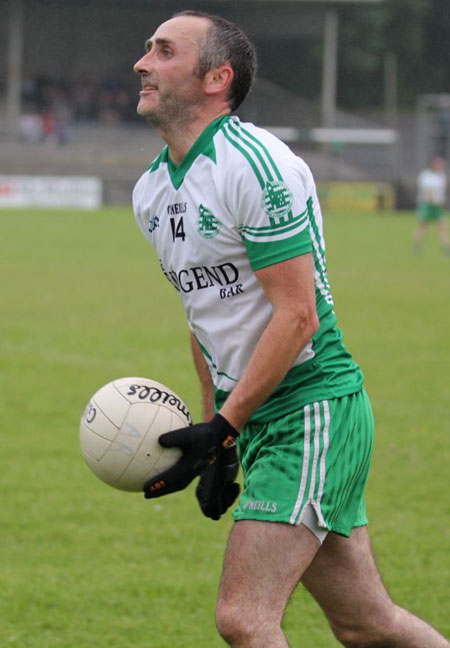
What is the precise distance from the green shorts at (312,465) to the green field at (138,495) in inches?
57.7

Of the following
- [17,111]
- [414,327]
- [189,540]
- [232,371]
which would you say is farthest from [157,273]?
[17,111]

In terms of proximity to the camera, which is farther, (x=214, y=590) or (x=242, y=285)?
(x=214, y=590)

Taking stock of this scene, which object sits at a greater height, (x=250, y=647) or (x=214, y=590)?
(x=250, y=647)

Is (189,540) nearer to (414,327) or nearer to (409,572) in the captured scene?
(409,572)

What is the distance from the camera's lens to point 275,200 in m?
3.54

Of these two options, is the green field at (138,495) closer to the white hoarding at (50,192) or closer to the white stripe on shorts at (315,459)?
the white stripe on shorts at (315,459)

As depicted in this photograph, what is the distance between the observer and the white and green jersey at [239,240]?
11.7ft

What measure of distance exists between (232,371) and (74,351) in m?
8.35

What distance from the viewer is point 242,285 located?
372 centimetres

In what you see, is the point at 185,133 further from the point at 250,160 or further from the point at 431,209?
the point at 431,209

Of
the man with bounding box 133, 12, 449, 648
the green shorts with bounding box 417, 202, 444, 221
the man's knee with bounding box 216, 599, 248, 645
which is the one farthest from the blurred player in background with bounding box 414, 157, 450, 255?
the man's knee with bounding box 216, 599, 248, 645

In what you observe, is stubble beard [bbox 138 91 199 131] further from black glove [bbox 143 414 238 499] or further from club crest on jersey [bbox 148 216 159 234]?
black glove [bbox 143 414 238 499]

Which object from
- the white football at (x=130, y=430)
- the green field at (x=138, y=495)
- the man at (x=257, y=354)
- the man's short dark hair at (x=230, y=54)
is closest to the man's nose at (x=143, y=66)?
the man at (x=257, y=354)

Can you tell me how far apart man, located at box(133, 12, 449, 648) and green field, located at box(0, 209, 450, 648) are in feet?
4.30
